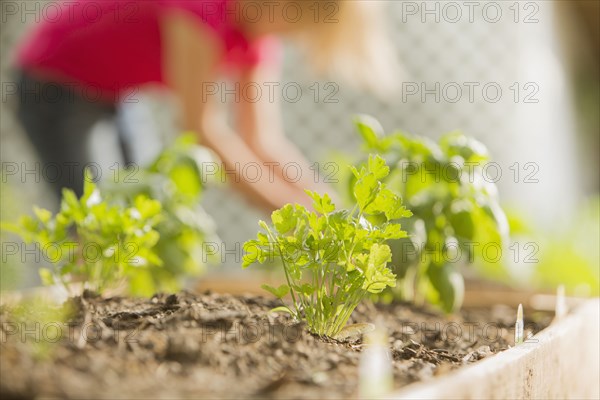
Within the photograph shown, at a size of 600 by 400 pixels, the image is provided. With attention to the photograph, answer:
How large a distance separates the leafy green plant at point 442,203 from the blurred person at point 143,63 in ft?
2.35

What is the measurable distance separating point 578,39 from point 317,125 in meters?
3.26

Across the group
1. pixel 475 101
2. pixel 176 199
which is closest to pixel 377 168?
pixel 176 199

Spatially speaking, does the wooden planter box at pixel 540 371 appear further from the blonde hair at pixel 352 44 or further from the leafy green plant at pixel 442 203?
the blonde hair at pixel 352 44

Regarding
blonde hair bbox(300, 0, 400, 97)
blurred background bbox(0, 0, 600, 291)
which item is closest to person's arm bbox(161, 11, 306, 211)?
blonde hair bbox(300, 0, 400, 97)

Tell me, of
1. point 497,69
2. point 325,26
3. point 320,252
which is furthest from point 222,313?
point 497,69

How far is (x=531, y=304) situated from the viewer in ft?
3.41

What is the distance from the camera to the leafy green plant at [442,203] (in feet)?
2.63

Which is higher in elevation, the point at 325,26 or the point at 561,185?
the point at 561,185

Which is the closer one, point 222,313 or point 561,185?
point 222,313

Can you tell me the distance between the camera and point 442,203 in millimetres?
846

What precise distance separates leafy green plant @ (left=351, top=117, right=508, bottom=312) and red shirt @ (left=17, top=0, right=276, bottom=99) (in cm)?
86

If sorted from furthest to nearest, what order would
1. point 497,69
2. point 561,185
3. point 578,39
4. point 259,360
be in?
point 578,39
point 561,185
point 497,69
point 259,360

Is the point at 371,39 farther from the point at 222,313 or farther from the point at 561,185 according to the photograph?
the point at 561,185

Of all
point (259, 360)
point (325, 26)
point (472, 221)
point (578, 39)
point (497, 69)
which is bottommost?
point (259, 360)
